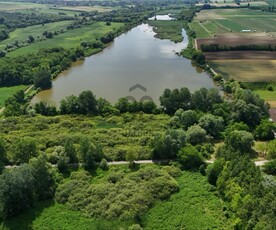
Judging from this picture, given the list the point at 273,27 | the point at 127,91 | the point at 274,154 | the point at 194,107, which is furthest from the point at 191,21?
the point at 274,154

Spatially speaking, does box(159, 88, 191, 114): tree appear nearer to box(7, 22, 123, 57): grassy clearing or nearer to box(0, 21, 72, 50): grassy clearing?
box(7, 22, 123, 57): grassy clearing

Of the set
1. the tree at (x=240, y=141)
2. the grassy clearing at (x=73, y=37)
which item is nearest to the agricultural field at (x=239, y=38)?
the tree at (x=240, y=141)

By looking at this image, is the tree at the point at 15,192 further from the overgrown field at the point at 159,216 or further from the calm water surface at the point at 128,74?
the calm water surface at the point at 128,74

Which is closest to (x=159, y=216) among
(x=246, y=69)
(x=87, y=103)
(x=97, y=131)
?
(x=97, y=131)

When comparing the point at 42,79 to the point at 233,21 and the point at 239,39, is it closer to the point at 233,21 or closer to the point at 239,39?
the point at 239,39

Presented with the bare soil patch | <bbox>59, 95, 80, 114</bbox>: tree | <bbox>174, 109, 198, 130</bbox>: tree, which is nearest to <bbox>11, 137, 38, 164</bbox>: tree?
<bbox>59, 95, 80, 114</bbox>: tree

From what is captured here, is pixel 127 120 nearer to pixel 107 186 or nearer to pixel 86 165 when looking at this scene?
pixel 86 165
